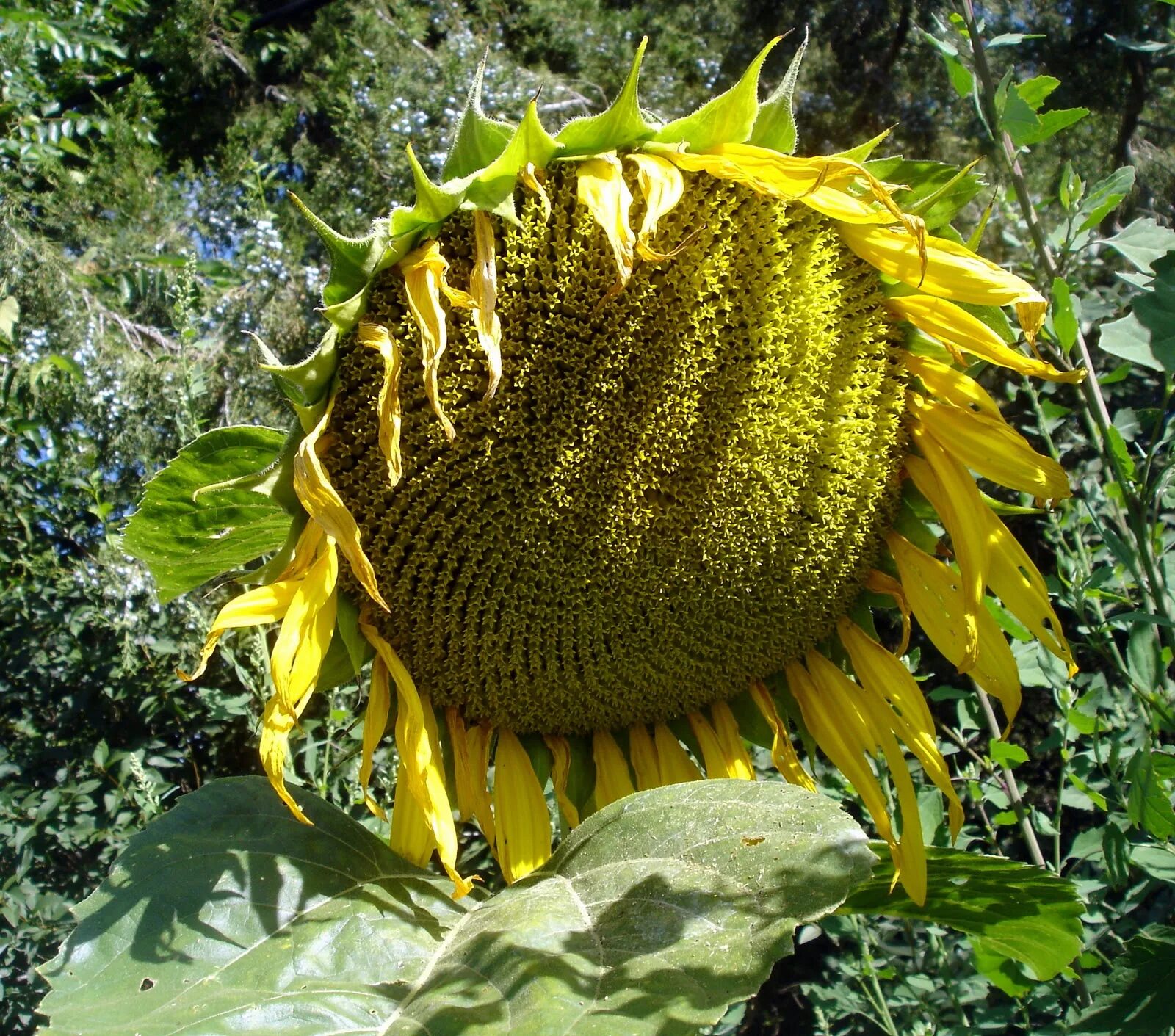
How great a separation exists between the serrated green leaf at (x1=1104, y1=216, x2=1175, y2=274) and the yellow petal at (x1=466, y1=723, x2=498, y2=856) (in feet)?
3.35

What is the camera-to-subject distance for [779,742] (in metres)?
1.54

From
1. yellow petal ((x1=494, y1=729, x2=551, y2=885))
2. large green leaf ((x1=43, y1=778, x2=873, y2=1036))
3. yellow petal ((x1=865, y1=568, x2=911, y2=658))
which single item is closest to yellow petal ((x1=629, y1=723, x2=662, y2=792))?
yellow petal ((x1=494, y1=729, x2=551, y2=885))

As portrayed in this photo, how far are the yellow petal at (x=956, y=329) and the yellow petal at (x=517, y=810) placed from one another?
78 cm

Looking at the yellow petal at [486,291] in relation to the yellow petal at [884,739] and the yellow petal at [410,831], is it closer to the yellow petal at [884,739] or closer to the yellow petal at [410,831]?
the yellow petal at [410,831]

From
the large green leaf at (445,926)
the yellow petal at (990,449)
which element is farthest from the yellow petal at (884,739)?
the large green leaf at (445,926)

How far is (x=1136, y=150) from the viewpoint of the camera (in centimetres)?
624

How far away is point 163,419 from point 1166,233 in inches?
133

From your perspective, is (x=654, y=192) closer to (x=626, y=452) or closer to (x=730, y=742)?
(x=626, y=452)

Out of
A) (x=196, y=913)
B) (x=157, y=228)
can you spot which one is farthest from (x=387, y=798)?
(x=157, y=228)

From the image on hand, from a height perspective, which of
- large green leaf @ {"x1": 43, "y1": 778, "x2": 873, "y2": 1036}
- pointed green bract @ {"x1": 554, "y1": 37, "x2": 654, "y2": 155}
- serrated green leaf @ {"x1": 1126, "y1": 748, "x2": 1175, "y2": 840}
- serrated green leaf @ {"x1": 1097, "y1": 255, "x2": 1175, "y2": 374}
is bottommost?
serrated green leaf @ {"x1": 1126, "y1": 748, "x2": 1175, "y2": 840}

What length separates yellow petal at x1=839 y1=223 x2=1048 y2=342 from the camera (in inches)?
51.3

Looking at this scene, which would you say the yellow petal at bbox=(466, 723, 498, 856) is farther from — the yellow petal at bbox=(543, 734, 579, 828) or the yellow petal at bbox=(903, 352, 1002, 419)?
the yellow petal at bbox=(903, 352, 1002, 419)

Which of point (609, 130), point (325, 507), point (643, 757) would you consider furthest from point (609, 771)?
point (609, 130)

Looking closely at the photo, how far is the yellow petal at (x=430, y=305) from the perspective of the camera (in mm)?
1113
